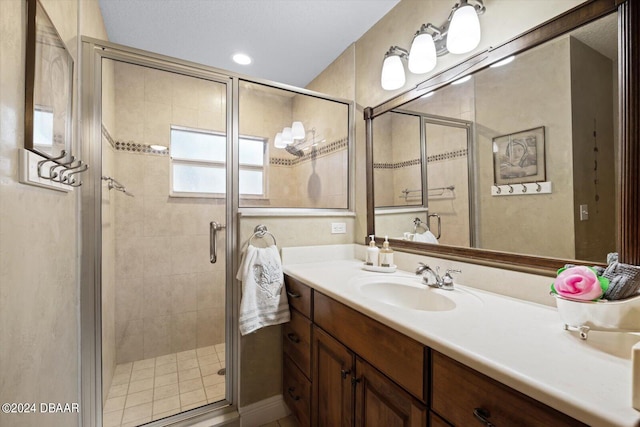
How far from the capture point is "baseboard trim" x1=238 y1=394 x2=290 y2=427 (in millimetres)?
1597

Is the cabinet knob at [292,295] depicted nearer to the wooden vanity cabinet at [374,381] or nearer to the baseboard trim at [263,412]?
the wooden vanity cabinet at [374,381]

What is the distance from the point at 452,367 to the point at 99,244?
1.60 meters

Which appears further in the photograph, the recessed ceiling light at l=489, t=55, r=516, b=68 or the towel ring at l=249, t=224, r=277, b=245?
the towel ring at l=249, t=224, r=277, b=245

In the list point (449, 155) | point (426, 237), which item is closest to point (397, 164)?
point (449, 155)

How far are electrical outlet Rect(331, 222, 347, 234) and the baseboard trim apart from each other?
1.09m

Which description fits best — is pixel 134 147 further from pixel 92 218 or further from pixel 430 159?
pixel 430 159

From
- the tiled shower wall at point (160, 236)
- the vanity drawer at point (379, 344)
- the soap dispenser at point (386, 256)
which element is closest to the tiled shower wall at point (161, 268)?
the tiled shower wall at point (160, 236)

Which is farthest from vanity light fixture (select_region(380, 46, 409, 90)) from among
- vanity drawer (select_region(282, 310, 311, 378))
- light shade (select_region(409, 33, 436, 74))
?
vanity drawer (select_region(282, 310, 311, 378))

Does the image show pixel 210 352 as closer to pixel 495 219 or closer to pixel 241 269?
pixel 241 269

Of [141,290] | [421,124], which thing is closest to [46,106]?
[141,290]

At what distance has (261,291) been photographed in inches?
59.6

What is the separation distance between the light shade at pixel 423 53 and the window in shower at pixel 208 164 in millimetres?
1013

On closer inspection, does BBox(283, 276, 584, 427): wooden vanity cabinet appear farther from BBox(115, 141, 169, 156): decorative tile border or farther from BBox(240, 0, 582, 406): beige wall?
BBox(115, 141, 169, 156): decorative tile border

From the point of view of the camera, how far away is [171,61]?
1.52 meters
